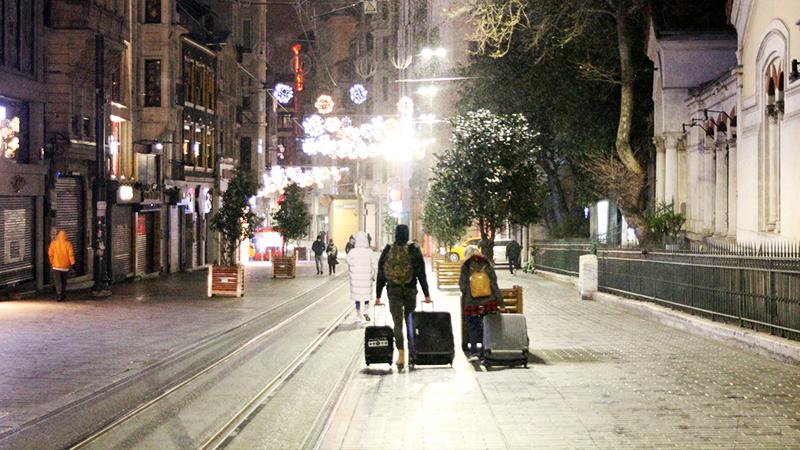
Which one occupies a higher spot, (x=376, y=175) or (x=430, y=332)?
(x=376, y=175)

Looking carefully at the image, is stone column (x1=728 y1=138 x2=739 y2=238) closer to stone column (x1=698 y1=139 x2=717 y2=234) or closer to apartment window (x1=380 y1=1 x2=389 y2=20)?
stone column (x1=698 y1=139 x2=717 y2=234)

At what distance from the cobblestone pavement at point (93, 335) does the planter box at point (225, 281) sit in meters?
0.55

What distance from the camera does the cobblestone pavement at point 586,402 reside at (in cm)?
1031

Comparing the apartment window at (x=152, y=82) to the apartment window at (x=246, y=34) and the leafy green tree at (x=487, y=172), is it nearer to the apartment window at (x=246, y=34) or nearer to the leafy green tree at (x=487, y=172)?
the leafy green tree at (x=487, y=172)

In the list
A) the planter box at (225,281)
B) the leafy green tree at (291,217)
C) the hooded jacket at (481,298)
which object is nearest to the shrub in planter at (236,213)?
the leafy green tree at (291,217)

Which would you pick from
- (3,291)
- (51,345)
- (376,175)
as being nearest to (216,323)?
→ (51,345)

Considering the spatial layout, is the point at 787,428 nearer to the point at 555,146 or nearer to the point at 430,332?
the point at 430,332

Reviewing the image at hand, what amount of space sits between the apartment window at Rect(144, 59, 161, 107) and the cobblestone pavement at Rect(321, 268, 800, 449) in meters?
30.9

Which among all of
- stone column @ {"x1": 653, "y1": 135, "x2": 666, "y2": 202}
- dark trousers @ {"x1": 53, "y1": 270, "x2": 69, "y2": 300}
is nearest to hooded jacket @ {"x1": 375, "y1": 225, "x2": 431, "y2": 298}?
dark trousers @ {"x1": 53, "y1": 270, "x2": 69, "y2": 300}

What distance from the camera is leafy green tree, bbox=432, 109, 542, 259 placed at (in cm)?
3059

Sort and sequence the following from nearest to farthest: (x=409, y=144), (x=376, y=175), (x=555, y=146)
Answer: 1. (x=555, y=146)
2. (x=409, y=144)
3. (x=376, y=175)

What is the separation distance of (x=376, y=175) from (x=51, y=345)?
84481 millimetres

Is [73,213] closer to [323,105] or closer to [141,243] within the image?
[141,243]

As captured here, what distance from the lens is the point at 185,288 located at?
37875mm
